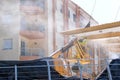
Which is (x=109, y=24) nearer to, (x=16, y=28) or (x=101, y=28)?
(x=101, y=28)

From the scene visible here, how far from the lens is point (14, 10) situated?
97.0 ft

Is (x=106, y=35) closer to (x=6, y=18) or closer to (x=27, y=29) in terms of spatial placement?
(x=27, y=29)

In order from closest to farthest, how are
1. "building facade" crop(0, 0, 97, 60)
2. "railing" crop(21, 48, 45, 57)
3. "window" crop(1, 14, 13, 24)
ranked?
"railing" crop(21, 48, 45, 57) < "building facade" crop(0, 0, 97, 60) < "window" crop(1, 14, 13, 24)

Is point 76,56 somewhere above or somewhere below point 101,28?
below

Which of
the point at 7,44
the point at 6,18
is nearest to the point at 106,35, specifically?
the point at 7,44

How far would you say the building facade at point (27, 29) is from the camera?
28.6m

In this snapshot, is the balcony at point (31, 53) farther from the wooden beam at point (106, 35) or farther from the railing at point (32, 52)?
the wooden beam at point (106, 35)

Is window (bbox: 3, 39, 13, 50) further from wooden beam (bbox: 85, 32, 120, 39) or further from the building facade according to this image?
wooden beam (bbox: 85, 32, 120, 39)

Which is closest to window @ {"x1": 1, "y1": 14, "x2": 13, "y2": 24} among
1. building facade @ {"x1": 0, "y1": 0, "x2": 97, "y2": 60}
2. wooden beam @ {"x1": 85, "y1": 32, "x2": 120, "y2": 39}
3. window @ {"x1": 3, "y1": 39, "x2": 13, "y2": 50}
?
building facade @ {"x1": 0, "y1": 0, "x2": 97, "y2": 60}

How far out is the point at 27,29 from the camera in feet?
95.6

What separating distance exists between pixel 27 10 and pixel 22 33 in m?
2.11

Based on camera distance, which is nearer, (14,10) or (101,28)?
(101,28)

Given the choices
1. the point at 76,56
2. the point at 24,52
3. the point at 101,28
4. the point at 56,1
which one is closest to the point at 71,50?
the point at 76,56

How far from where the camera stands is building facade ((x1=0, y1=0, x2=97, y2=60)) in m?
28.6
